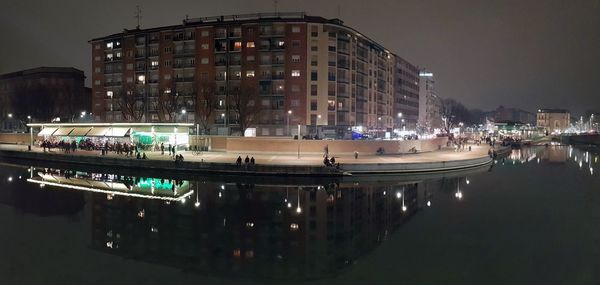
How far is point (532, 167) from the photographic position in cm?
5334

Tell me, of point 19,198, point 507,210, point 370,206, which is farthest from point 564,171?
point 19,198

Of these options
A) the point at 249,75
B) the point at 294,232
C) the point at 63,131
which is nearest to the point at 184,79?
the point at 249,75

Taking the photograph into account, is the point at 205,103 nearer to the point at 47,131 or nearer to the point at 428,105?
the point at 47,131

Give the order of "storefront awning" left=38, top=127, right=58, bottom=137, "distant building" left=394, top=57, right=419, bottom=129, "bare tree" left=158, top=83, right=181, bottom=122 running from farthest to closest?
"distant building" left=394, top=57, right=419, bottom=129
"bare tree" left=158, top=83, right=181, bottom=122
"storefront awning" left=38, top=127, right=58, bottom=137

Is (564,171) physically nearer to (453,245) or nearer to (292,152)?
(292,152)

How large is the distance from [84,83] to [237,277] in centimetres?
12351

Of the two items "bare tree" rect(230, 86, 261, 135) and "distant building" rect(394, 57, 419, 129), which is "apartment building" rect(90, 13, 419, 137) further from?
"distant building" rect(394, 57, 419, 129)

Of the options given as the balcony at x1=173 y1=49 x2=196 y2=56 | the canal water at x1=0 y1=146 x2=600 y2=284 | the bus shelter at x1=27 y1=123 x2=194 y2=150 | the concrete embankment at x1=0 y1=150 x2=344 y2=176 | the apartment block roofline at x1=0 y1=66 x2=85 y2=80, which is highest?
the apartment block roofline at x1=0 y1=66 x2=85 y2=80

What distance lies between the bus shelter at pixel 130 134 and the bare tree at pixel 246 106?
1397cm

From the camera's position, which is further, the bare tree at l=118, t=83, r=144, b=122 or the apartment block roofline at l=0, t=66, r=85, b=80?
the apartment block roofline at l=0, t=66, r=85, b=80

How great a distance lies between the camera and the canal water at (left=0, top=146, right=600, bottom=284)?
A: 1350 cm

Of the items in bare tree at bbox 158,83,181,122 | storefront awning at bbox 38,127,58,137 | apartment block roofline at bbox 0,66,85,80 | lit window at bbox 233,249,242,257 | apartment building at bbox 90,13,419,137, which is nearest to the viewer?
lit window at bbox 233,249,242,257

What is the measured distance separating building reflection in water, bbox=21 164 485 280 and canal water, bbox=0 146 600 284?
92mm

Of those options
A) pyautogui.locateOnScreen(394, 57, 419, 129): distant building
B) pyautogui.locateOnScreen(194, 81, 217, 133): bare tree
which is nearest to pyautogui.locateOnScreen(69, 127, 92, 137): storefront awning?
pyautogui.locateOnScreen(194, 81, 217, 133): bare tree
